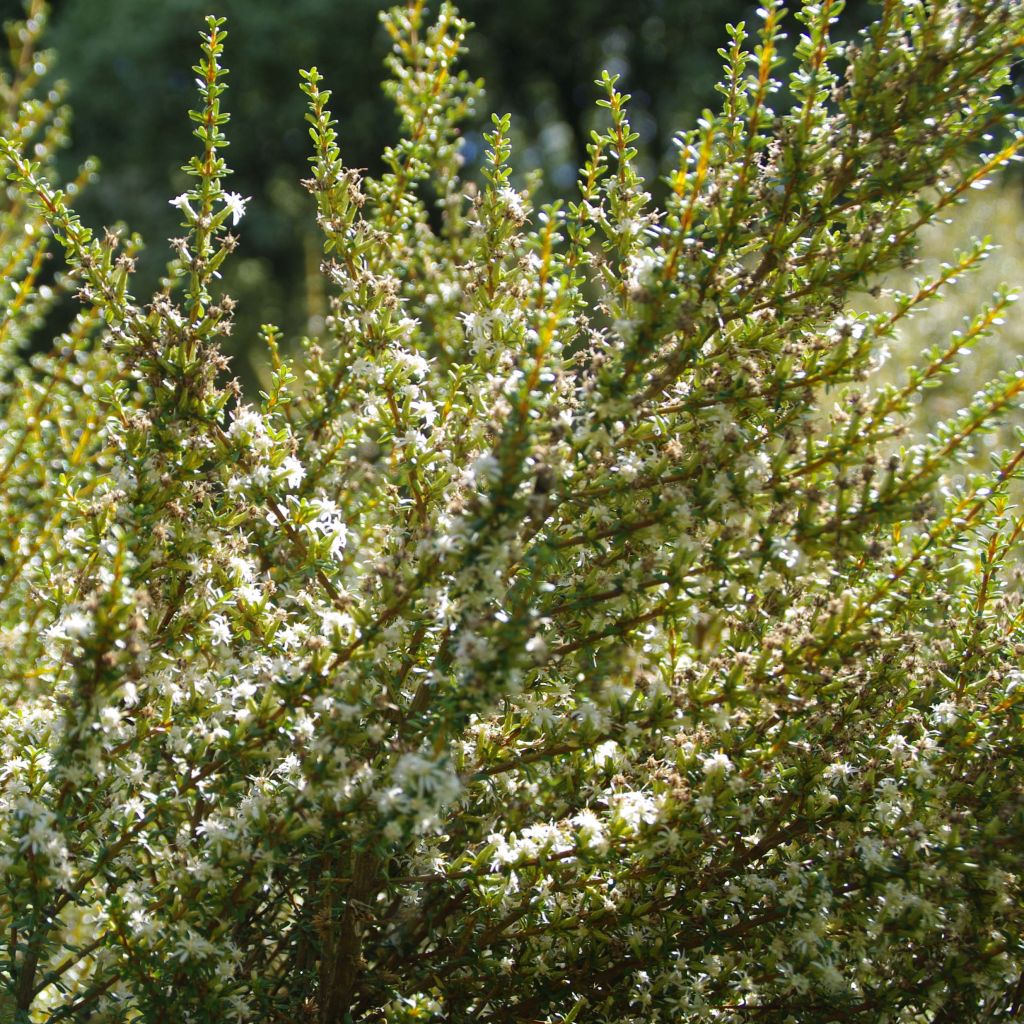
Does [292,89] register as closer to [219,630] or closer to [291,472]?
[291,472]

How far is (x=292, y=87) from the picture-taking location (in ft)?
46.0

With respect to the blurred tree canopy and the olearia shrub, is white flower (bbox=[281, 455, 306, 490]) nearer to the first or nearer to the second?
the olearia shrub

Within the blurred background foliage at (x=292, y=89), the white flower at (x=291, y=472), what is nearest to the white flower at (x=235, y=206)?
the white flower at (x=291, y=472)

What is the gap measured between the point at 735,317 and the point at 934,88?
44 centimetres

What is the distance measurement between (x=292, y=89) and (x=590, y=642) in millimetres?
13967

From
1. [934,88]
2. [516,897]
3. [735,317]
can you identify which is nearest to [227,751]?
[516,897]

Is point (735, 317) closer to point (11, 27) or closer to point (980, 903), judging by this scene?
point (980, 903)

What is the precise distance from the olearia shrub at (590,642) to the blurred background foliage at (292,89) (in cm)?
918

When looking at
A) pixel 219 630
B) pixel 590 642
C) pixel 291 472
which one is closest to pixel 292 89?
pixel 291 472

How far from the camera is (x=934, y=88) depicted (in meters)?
1.63

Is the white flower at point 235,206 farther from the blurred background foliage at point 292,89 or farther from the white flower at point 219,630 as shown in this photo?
the blurred background foliage at point 292,89

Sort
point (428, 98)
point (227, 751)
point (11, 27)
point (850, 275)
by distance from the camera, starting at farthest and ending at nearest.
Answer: point (11, 27) < point (428, 98) < point (850, 275) < point (227, 751)

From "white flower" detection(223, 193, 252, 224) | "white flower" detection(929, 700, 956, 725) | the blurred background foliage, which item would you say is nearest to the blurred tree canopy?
the blurred background foliage

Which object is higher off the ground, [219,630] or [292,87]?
[292,87]
